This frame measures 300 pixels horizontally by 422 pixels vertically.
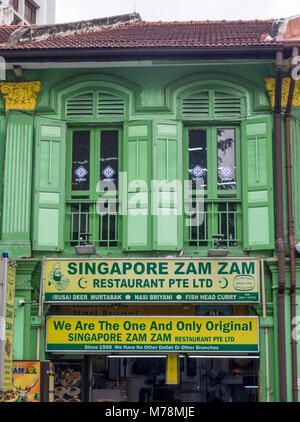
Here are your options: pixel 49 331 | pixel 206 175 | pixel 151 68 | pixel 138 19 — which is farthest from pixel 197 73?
pixel 49 331

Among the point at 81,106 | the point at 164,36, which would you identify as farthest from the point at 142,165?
the point at 164,36

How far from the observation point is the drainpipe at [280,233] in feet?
42.6

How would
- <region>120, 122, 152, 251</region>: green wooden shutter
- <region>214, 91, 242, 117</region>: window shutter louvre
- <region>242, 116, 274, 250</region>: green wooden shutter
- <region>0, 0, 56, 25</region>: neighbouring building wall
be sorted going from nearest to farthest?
<region>242, 116, 274, 250</region>: green wooden shutter < <region>120, 122, 152, 251</region>: green wooden shutter < <region>214, 91, 242, 117</region>: window shutter louvre < <region>0, 0, 56, 25</region>: neighbouring building wall

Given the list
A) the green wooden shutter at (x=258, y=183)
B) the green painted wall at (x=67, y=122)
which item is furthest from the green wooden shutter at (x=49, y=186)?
the green wooden shutter at (x=258, y=183)

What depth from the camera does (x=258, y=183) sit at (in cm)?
1378

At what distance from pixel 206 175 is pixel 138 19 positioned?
5.17m

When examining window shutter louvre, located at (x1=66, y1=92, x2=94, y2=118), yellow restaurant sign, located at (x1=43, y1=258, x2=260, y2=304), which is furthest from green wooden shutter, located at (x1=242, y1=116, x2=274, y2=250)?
window shutter louvre, located at (x1=66, y1=92, x2=94, y2=118)

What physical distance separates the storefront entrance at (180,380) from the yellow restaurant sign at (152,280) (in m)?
1.63

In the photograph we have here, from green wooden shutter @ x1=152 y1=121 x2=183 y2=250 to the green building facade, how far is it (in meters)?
0.02

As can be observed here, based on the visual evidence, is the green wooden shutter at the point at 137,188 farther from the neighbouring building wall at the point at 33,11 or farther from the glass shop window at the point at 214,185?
the neighbouring building wall at the point at 33,11

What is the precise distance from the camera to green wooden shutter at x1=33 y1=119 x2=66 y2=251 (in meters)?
13.8

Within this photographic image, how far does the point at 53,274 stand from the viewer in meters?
13.6

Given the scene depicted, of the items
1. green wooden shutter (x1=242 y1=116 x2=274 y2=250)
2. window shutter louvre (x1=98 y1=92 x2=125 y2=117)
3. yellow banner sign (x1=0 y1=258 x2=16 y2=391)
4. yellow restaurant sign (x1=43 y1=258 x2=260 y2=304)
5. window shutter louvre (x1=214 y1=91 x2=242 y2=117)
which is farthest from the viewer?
window shutter louvre (x1=98 y1=92 x2=125 y2=117)
